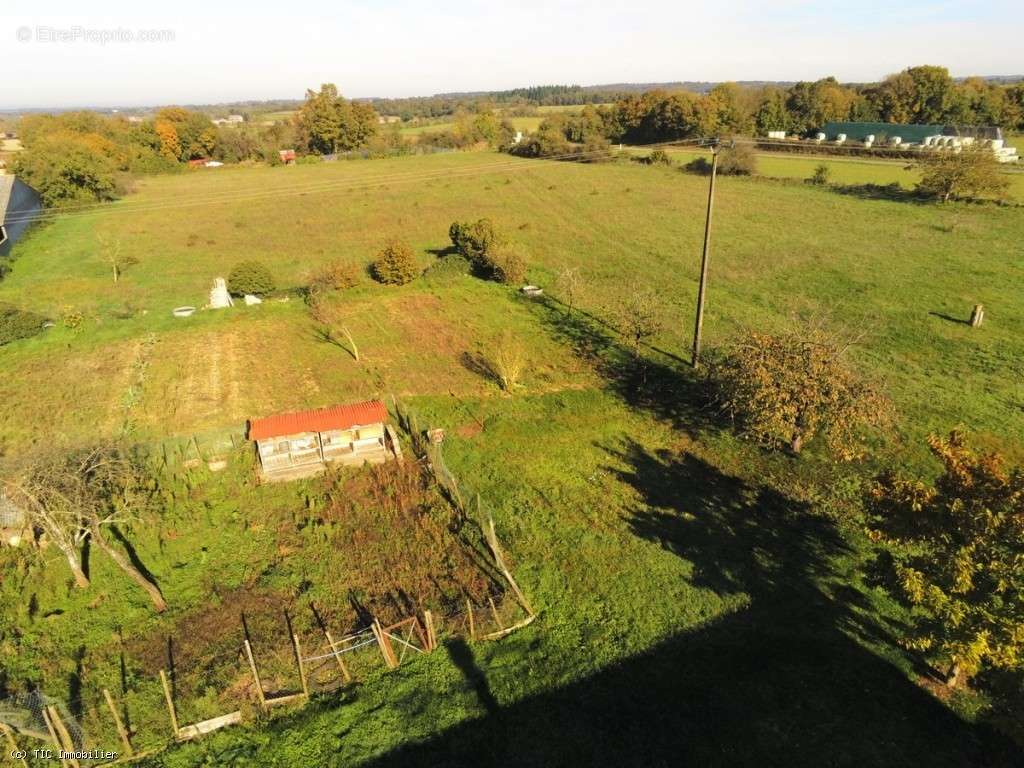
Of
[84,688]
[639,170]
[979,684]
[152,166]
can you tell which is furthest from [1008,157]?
[152,166]

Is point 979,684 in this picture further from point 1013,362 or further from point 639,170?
point 639,170

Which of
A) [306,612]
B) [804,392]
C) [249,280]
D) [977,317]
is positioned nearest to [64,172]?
[249,280]

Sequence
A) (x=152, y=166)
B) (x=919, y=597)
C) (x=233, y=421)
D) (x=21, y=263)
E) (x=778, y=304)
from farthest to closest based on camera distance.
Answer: (x=152, y=166) → (x=21, y=263) → (x=778, y=304) → (x=233, y=421) → (x=919, y=597)

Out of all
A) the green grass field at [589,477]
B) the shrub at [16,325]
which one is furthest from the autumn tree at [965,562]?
the shrub at [16,325]

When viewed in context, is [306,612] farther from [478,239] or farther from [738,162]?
[738,162]

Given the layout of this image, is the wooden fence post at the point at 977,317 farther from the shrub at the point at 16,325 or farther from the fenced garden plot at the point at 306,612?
the shrub at the point at 16,325

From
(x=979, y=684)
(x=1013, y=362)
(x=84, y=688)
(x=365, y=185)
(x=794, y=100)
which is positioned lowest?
(x=84, y=688)
